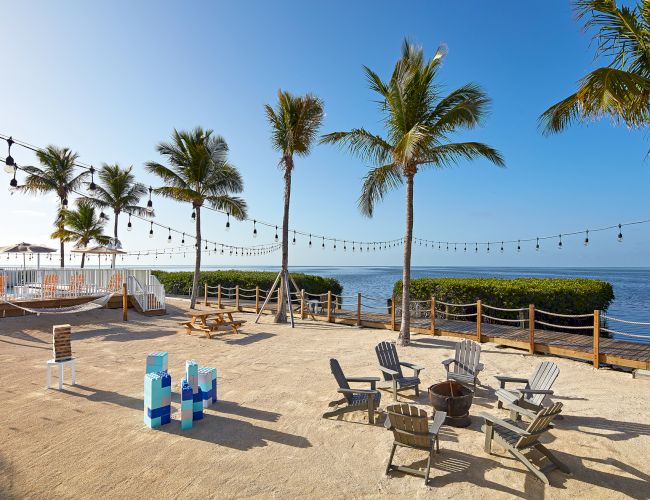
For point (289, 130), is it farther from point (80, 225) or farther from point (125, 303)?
point (80, 225)

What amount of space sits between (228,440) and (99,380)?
407 centimetres

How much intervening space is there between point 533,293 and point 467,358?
7.39 m

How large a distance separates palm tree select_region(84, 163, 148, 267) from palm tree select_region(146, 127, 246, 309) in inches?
371

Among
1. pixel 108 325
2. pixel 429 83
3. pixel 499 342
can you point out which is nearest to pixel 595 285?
pixel 499 342

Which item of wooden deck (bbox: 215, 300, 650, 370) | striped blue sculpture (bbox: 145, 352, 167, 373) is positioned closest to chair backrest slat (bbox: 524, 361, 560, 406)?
wooden deck (bbox: 215, 300, 650, 370)

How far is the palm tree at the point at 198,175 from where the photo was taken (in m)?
18.6

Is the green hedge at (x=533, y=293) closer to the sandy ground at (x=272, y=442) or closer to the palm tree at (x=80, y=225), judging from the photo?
the sandy ground at (x=272, y=442)

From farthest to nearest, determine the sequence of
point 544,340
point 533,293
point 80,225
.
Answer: point 80,225 → point 533,293 → point 544,340

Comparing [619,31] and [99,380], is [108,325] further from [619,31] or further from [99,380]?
[619,31]

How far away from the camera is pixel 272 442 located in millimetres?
4898

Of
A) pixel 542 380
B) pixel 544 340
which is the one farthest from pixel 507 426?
pixel 544 340

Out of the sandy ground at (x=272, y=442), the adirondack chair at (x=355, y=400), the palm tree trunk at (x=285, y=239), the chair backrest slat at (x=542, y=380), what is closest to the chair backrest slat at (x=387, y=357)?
the sandy ground at (x=272, y=442)

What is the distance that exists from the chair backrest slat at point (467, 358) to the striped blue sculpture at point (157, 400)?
517 centimetres

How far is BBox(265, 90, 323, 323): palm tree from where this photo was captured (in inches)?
567
